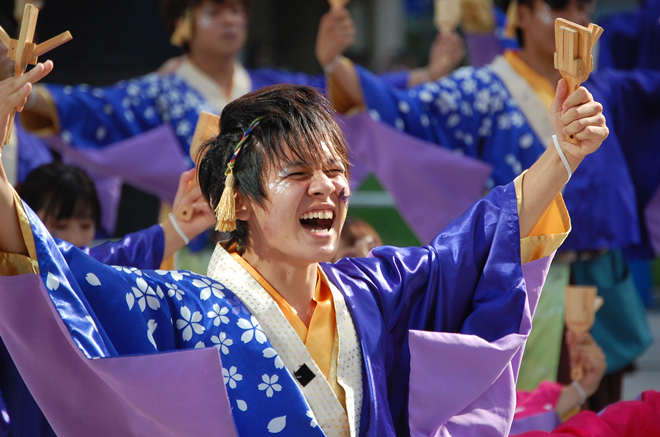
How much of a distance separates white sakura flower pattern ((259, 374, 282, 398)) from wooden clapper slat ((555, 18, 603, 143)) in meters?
0.73

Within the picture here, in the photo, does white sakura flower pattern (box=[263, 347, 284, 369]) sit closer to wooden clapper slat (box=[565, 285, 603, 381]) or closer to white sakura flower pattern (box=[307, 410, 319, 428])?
white sakura flower pattern (box=[307, 410, 319, 428])

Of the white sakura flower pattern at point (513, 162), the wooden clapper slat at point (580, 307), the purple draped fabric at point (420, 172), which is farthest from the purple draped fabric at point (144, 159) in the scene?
the wooden clapper slat at point (580, 307)

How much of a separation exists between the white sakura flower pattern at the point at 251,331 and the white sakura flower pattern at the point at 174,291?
110 millimetres

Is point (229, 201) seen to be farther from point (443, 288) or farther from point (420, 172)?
point (420, 172)

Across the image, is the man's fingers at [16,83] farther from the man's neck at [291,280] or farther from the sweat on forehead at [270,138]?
the man's neck at [291,280]

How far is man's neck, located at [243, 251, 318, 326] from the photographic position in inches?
59.9

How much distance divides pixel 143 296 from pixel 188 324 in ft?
0.29

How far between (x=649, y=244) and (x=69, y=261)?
2.29 metres

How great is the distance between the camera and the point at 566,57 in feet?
4.69

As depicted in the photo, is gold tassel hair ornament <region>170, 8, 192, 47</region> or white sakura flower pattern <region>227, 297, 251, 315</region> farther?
gold tassel hair ornament <region>170, 8, 192, 47</region>

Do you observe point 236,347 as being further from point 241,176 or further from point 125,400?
point 241,176

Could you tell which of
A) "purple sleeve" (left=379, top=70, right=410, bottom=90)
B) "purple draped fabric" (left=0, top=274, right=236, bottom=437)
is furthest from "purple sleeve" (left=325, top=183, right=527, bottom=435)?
"purple sleeve" (left=379, top=70, right=410, bottom=90)

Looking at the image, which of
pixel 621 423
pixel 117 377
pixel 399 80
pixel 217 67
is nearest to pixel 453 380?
pixel 621 423

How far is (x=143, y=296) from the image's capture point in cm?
138
